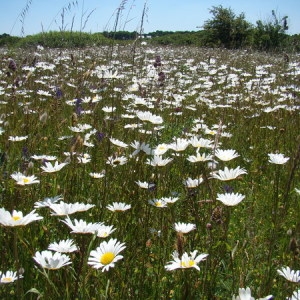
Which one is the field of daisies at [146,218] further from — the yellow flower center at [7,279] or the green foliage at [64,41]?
the green foliage at [64,41]

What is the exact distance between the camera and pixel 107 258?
1.33m

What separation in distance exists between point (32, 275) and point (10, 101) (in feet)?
9.92

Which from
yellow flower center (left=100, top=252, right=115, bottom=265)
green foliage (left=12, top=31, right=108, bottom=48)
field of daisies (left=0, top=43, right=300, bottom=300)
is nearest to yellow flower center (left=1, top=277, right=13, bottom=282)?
field of daisies (left=0, top=43, right=300, bottom=300)

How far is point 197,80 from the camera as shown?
7.59 m

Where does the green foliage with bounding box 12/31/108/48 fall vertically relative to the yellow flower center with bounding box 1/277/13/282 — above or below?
above

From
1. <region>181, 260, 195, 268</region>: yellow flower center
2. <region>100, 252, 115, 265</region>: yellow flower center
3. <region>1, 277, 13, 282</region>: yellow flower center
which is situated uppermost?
<region>100, 252, 115, 265</region>: yellow flower center

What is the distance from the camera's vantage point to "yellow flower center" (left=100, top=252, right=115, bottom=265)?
1.32 meters

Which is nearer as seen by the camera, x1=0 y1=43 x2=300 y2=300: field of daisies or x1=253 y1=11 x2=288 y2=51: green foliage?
x1=0 y1=43 x2=300 y2=300: field of daisies

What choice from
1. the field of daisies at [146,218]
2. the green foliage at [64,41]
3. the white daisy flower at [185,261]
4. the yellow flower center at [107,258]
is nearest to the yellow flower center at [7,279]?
the field of daisies at [146,218]

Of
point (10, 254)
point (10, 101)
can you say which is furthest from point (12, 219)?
point (10, 101)

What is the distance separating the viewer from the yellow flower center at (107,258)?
1.32m

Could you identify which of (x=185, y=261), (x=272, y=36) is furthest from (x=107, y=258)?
(x=272, y=36)

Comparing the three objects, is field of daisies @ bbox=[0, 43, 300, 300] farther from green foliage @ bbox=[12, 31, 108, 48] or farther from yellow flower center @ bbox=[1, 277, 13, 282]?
green foliage @ bbox=[12, 31, 108, 48]

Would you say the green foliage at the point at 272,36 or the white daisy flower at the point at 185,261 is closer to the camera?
the white daisy flower at the point at 185,261
